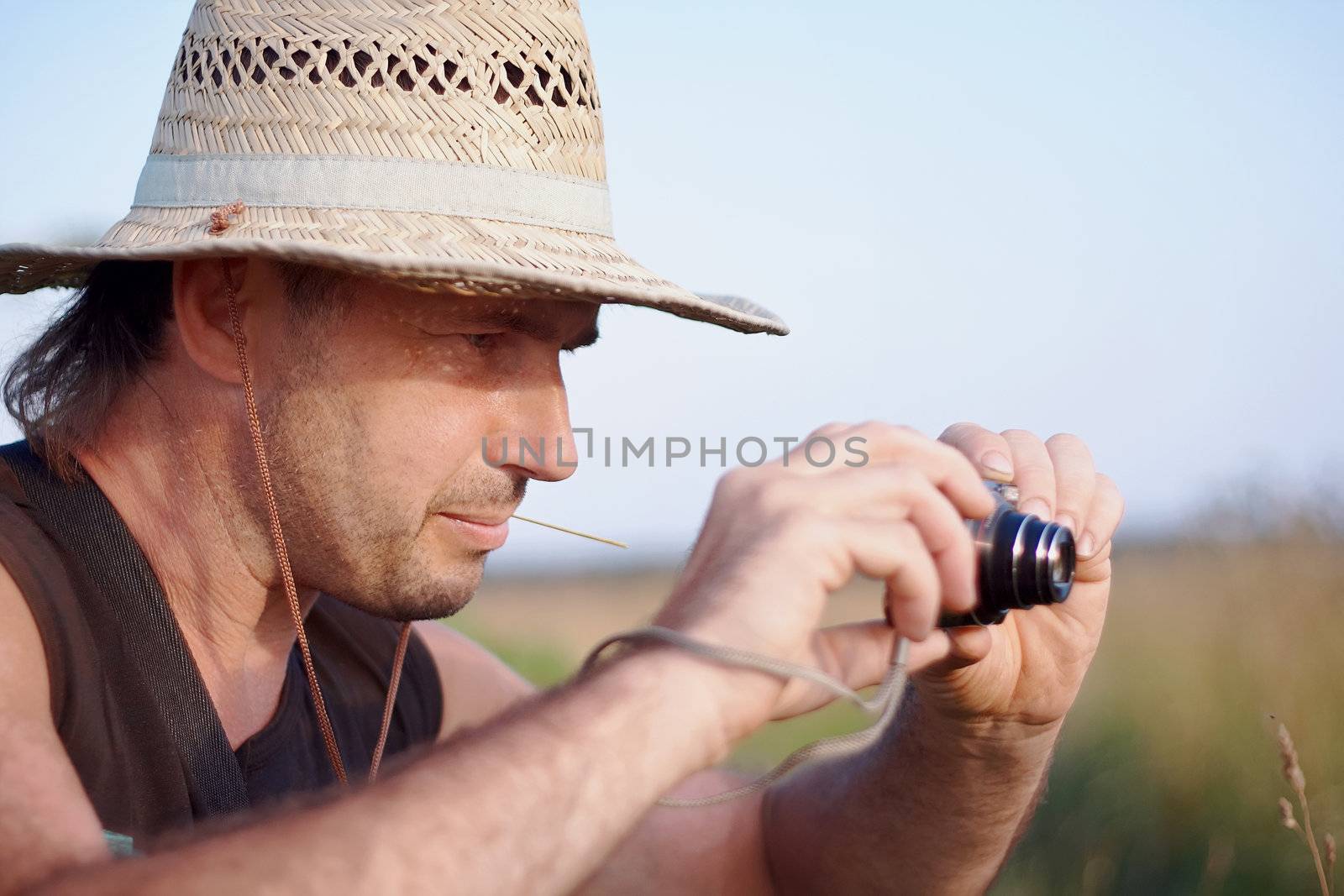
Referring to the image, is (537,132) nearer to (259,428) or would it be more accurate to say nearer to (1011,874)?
(259,428)

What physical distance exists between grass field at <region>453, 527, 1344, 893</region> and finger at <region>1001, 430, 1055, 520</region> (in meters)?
1.24

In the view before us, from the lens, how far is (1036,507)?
177 centimetres

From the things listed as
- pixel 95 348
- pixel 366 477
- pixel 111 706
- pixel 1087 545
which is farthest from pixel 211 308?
pixel 1087 545

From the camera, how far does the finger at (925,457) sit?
58.2 inches

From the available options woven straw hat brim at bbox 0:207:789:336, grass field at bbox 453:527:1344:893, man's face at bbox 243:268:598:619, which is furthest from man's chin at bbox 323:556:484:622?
grass field at bbox 453:527:1344:893

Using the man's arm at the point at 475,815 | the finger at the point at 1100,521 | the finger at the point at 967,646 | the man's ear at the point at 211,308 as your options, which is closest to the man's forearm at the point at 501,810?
the man's arm at the point at 475,815

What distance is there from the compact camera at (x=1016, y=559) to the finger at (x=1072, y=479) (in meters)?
0.24

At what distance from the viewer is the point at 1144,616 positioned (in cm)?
452

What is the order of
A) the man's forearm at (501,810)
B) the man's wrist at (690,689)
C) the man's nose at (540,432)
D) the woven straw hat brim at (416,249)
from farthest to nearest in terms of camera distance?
the man's nose at (540,432)
the woven straw hat brim at (416,249)
the man's wrist at (690,689)
the man's forearm at (501,810)

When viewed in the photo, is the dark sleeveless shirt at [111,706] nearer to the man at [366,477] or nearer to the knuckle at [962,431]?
the man at [366,477]

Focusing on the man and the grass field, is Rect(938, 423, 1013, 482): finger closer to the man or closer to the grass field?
the man

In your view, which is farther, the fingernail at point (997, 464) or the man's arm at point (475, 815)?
the fingernail at point (997, 464)

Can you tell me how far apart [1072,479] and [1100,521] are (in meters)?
0.08

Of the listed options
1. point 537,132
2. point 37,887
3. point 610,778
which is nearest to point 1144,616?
point 537,132
